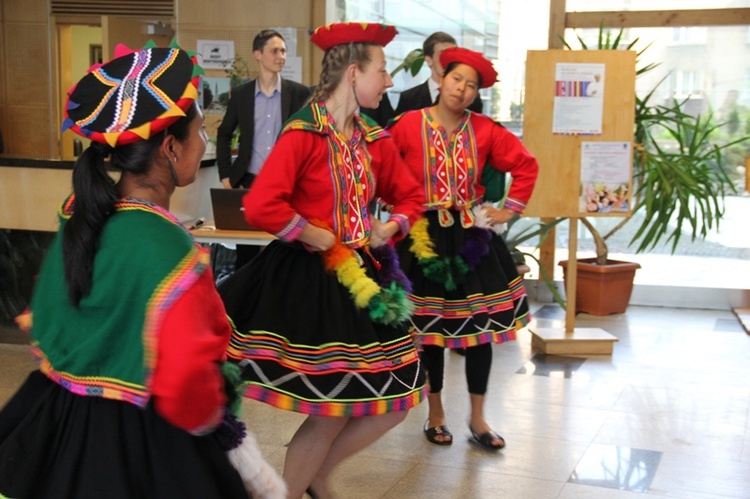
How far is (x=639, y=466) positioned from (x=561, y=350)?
1.82m

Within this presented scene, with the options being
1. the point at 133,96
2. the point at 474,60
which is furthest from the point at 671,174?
the point at 133,96

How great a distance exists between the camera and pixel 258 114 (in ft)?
18.5

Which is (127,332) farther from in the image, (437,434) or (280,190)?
(437,434)

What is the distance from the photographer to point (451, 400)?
4418mm

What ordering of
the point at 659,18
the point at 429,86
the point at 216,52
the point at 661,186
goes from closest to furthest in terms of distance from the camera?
the point at 429,86
the point at 661,186
the point at 659,18
the point at 216,52

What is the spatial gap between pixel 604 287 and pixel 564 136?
1.55m

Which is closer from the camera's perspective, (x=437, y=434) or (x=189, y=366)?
(x=189, y=366)

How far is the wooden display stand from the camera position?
17.3 ft

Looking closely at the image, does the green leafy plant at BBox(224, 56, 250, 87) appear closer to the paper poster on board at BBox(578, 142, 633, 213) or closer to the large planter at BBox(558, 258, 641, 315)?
the large planter at BBox(558, 258, 641, 315)

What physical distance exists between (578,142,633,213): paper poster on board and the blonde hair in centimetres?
282

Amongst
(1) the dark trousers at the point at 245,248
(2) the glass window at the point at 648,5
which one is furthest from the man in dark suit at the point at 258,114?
(2) the glass window at the point at 648,5

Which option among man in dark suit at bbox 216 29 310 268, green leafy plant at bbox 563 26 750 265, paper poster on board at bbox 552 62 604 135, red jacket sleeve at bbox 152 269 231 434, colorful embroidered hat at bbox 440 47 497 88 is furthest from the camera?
green leafy plant at bbox 563 26 750 265

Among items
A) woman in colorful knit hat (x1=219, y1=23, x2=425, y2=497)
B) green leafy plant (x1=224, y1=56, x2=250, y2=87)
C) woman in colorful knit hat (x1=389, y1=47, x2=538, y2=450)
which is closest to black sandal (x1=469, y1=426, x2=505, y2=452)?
woman in colorful knit hat (x1=389, y1=47, x2=538, y2=450)

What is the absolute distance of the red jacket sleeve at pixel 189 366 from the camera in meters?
1.47
